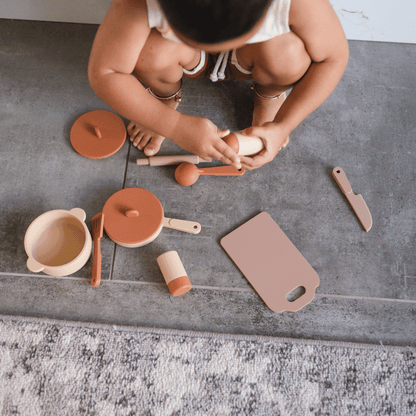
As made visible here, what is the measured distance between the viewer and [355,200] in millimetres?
745

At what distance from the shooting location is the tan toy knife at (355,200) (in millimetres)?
736

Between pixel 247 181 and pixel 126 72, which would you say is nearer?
pixel 126 72

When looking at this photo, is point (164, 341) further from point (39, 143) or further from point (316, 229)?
point (39, 143)

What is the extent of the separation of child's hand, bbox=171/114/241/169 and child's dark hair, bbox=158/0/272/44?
0.80 feet

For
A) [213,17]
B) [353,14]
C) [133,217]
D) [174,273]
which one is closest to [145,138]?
[133,217]

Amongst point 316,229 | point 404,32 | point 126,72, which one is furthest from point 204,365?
point 404,32

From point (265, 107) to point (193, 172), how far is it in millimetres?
222

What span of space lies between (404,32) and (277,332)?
793mm

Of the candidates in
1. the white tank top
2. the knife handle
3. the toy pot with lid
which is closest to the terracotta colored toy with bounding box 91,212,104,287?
the toy pot with lid

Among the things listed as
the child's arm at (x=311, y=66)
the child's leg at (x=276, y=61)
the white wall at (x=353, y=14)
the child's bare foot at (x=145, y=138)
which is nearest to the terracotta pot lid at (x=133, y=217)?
the child's bare foot at (x=145, y=138)

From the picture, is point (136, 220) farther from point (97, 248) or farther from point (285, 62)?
→ point (285, 62)

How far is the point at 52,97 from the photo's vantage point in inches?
32.1

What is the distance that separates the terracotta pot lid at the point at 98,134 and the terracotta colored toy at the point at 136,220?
0.12m

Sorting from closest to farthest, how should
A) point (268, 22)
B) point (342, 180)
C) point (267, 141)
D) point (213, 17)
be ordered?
1. point (213, 17)
2. point (268, 22)
3. point (267, 141)
4. point (342, 180)
